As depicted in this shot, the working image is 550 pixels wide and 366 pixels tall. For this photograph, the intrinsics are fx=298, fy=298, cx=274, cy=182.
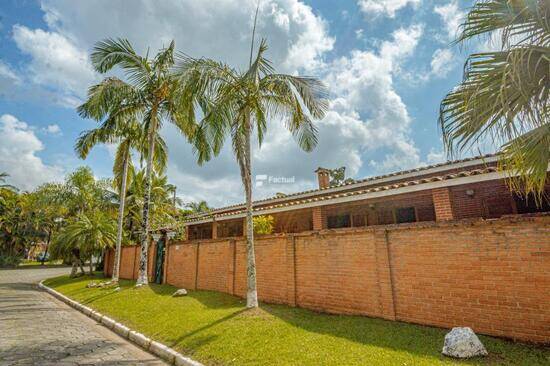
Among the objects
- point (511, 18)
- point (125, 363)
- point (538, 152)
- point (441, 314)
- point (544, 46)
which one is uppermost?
point (511, 18)

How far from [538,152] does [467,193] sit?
599 cm

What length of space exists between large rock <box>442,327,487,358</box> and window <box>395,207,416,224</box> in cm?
668

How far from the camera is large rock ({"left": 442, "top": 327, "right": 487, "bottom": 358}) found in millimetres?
4219

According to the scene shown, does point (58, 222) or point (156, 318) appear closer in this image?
point (156, 318)

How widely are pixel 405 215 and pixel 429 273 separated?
5567mm

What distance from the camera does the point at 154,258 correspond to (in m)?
15.2

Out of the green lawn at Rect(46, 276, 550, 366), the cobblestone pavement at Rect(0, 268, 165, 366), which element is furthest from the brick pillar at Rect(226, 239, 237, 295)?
the cobblestone pavement at Rect(0, 268, 165, 366)

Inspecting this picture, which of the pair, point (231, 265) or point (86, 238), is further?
point (86, 238)

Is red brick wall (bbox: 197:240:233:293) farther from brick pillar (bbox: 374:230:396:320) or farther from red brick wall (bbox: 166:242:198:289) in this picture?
brick pillar (bbox: 374:230:396:320)

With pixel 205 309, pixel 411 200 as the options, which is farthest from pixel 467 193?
pixel 205 309

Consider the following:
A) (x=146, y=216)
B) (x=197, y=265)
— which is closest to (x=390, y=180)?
(x=197, y=265)

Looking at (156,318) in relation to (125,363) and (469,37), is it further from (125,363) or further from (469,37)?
(469,37)

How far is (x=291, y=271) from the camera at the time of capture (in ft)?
26.5

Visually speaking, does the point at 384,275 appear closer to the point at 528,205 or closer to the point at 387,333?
the point at 387,333
